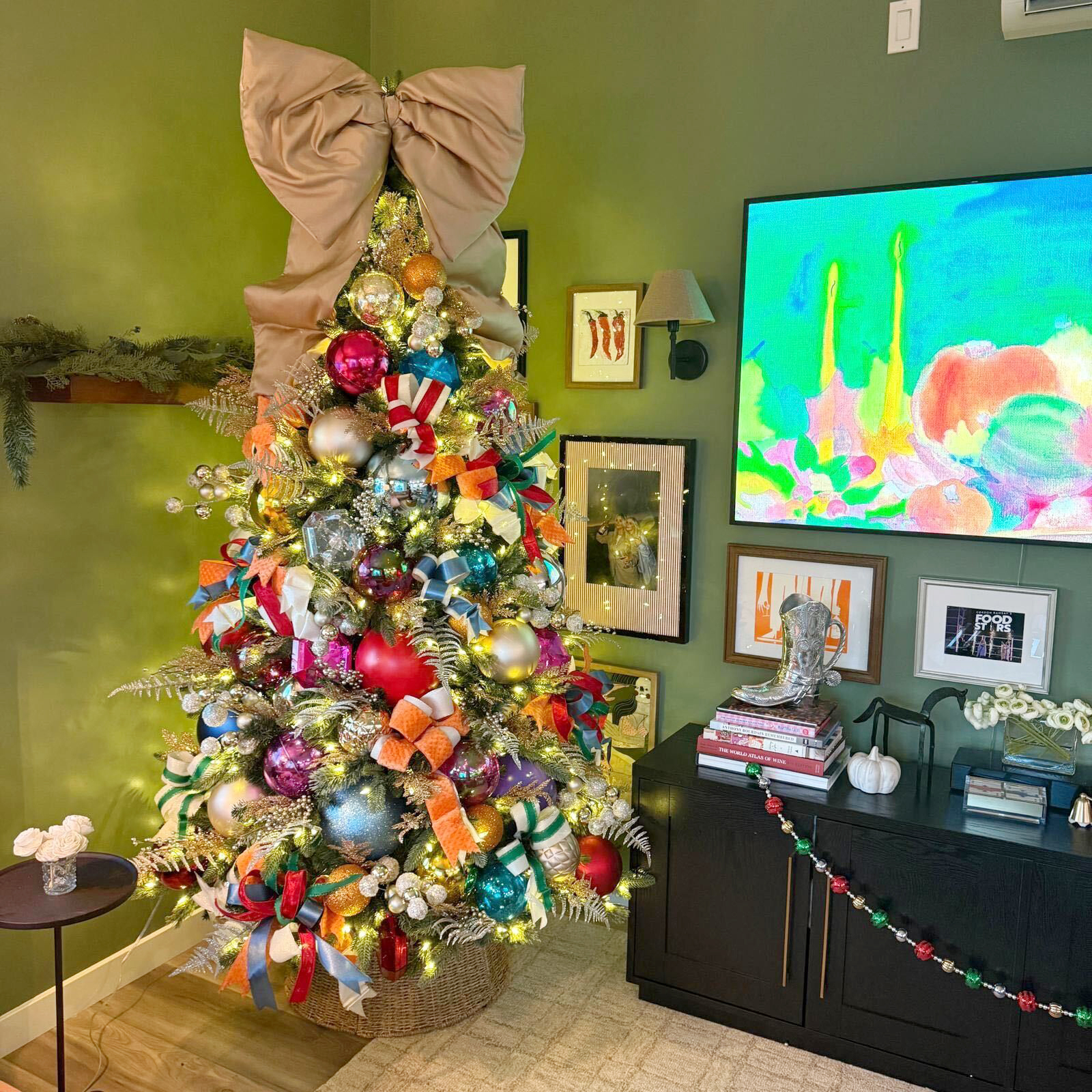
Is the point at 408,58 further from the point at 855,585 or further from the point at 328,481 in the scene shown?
the point at 855,585

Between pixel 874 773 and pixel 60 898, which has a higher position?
pixel 874 773

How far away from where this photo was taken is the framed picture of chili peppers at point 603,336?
2818 millimetres

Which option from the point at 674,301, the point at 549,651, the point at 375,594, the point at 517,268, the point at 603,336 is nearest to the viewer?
the point at 375,594

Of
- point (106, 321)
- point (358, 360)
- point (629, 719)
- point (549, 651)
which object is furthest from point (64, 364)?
point (629, 719)

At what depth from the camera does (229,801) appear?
204cm

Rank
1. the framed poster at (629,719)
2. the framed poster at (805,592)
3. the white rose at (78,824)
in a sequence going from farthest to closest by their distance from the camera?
1. the framed poster at (629,719)
2. the framed poster at (805,592)
3. the white rose at (78,824)

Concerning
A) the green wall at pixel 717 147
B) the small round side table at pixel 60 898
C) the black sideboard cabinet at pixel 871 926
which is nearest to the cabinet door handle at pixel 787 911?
the black sideboard cabinet at pixel 871 926

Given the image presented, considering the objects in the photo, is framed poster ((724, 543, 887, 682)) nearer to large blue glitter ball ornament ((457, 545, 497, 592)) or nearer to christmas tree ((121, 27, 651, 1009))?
christmas tree ((121, 27, 651, 1009))

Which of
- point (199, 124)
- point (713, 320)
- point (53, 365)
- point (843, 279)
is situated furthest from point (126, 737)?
point (843, 279)

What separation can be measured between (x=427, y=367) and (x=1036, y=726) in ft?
5.44

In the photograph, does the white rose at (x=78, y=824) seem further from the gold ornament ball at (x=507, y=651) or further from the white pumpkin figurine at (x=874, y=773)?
the white pumpkin figurine at (x=874, y=773)

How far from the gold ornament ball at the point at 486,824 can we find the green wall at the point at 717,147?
3.09 feet

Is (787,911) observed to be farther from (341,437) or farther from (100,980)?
(100,980)

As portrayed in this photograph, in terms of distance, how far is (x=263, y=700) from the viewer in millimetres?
2070
